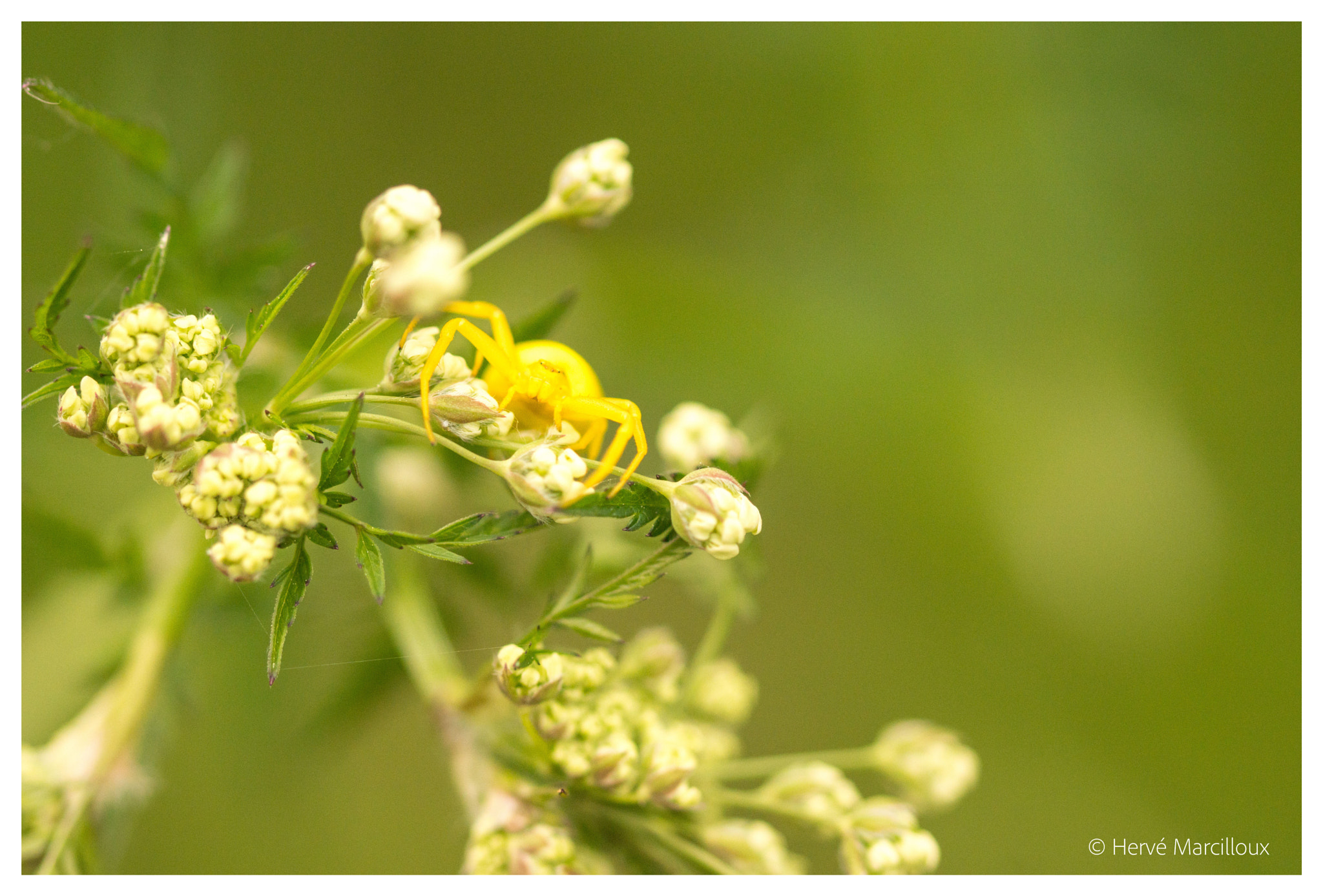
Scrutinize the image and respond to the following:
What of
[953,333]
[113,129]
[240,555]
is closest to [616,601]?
[240,555]

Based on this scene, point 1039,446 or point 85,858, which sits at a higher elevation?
point 1039,446

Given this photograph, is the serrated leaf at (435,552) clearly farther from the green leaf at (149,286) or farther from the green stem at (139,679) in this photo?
the green stem at (139,679)

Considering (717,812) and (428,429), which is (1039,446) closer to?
(717,812)

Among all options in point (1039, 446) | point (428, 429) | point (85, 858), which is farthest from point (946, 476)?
point (85, 858)

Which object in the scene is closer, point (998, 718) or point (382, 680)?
point (382, 680)

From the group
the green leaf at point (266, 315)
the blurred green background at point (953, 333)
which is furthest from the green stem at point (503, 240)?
the blurred green background at point (953, 333)

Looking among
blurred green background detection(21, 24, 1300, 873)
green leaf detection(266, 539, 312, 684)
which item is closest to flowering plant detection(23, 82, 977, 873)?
green leaf detection(266, 539, 312, 684)
